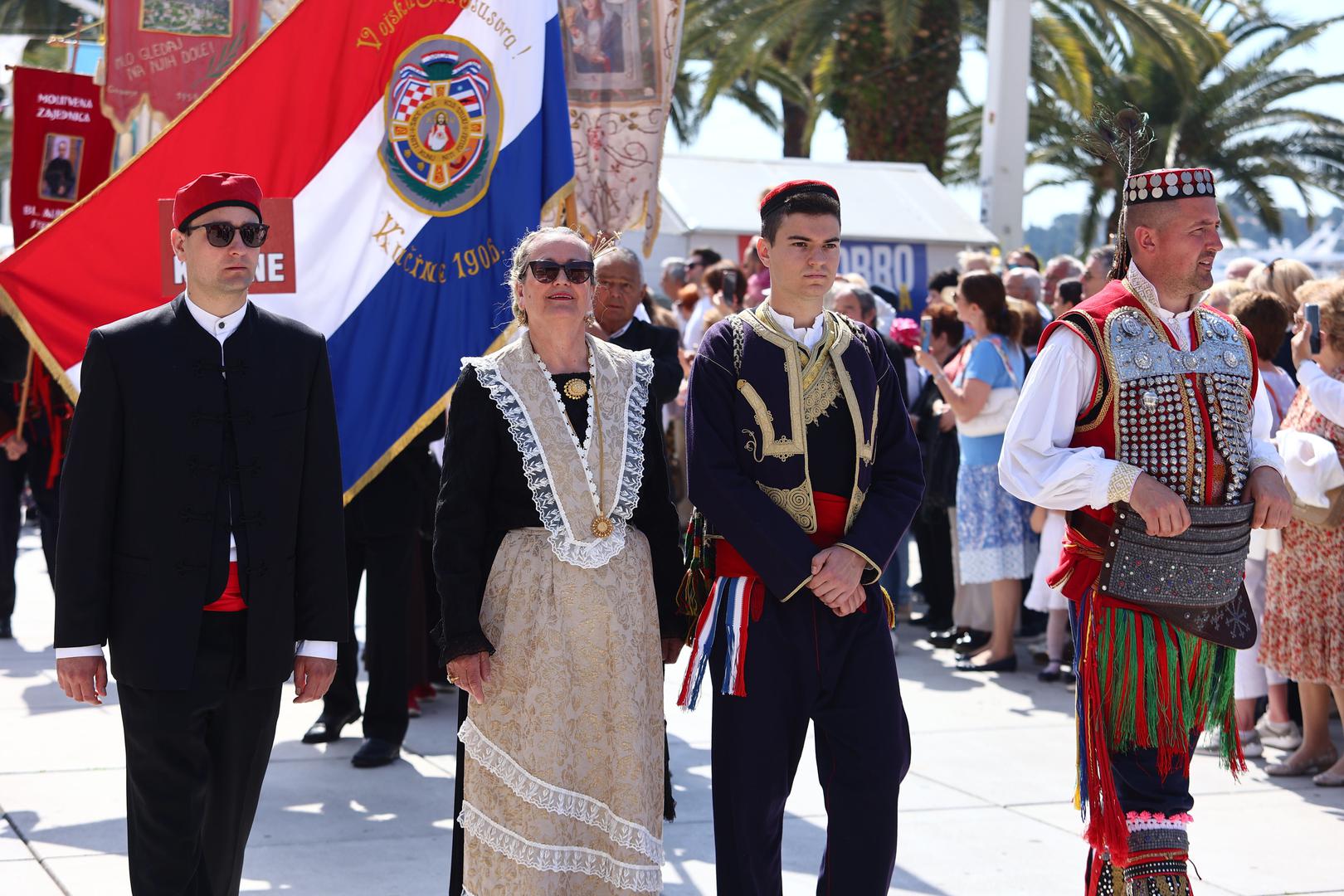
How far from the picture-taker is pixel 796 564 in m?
3.90

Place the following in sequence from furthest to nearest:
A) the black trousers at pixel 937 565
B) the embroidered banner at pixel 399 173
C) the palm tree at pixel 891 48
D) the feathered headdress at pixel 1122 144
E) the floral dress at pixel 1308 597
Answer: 1. the palm tree at pixel 891 48
2. the black trousers at pixel 937 565
3. the floral dress at pixel 1308 597
4. the embroidered banner at pixel 399 173
5. the feathered headdress at pixel 1122 144

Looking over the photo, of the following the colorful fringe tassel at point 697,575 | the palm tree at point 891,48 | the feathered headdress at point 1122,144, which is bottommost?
the colorful fringe tassel at point 697,575

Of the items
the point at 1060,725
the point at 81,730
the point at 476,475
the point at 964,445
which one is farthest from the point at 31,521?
the point at 476,475

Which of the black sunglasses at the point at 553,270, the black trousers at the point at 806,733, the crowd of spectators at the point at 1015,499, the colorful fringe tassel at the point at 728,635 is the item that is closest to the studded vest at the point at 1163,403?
the crowd of spectators at the point at 1015,499

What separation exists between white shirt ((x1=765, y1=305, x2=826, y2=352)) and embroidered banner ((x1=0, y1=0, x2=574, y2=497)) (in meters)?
2.01

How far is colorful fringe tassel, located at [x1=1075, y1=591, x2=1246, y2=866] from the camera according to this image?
4180 millimetres

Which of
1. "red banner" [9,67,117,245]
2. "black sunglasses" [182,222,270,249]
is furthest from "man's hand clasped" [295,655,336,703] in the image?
"red banner" [9,67,117,245]

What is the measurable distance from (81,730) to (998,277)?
16.6ft

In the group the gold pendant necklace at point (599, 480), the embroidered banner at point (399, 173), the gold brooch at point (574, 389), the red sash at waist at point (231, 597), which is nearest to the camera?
the red sash at waist at point (231, 597)

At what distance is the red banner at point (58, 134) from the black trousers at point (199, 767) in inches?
195

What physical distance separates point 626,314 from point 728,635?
2304mm

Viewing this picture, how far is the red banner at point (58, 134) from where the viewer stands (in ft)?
26.5

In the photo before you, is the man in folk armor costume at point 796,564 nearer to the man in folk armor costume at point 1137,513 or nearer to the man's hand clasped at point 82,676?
the man in folk armor costume at point 1137,513

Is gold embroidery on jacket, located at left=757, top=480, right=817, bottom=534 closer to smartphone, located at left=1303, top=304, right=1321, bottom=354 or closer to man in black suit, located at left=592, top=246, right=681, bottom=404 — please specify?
man in black suit, located at left=592, top=246, right=681, bottom=404
